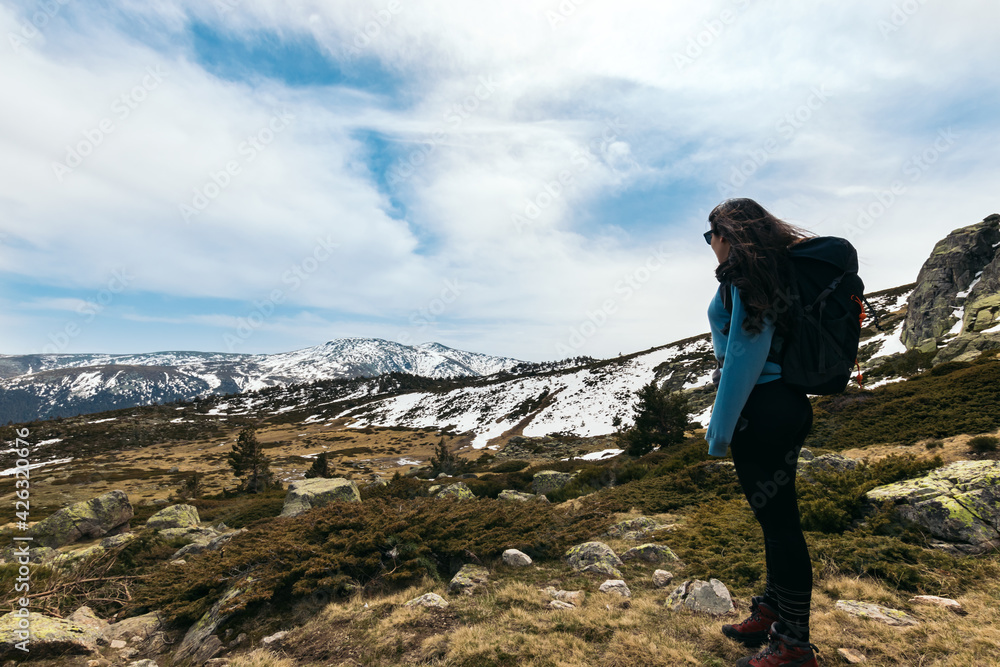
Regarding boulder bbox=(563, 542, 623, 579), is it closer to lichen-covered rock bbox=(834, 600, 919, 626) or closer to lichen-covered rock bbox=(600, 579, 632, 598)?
lichen-covered rock bbox=(600, 579, 632, 598)

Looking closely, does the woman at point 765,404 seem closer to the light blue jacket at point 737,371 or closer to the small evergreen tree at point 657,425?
the light blue jacket at point 737,371

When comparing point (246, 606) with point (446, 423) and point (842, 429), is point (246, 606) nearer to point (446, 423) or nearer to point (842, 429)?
point (842, 429)

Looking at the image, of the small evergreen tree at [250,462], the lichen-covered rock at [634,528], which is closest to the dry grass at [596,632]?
the lichen-covered rock at [634,528]

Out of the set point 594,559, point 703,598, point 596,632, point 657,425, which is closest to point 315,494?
point 594,559

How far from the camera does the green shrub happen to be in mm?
8453

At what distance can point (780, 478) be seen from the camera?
2.56 meters

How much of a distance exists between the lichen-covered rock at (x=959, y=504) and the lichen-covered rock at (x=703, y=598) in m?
3.16

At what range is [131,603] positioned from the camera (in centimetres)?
616

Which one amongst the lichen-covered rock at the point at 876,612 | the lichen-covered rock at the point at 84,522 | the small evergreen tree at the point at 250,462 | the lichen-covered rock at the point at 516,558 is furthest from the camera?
the small evergreen tree at the point at 250,462

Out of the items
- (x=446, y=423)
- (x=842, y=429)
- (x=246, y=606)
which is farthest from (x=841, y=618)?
(x=446, y=423)

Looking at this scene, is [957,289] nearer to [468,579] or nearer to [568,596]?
[568,596]

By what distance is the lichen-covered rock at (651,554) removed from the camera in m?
6.34

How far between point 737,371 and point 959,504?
18.6ft

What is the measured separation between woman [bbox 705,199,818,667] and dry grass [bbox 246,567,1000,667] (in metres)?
1.08
